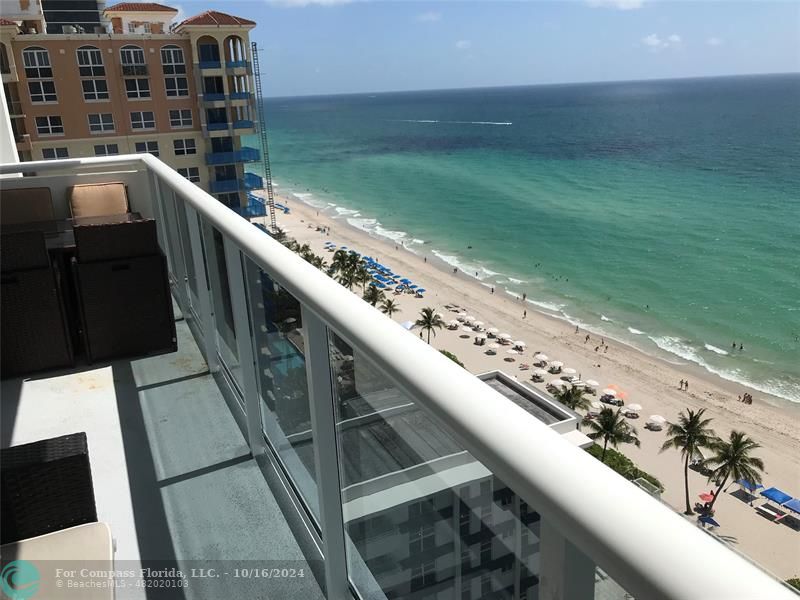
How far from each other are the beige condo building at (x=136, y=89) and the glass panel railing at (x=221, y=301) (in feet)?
98.0

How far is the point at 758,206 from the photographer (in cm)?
4881

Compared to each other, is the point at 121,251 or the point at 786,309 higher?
the point at 121,251

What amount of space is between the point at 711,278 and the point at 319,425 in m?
37.0

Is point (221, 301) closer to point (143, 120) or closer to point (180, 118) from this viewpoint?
point (180, 118)

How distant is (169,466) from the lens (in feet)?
6.85

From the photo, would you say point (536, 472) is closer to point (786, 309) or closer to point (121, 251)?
point (121, 251)

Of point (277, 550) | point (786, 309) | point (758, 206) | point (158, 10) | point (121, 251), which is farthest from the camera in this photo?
point (758, 206)

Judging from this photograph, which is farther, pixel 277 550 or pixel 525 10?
pixel 525 10

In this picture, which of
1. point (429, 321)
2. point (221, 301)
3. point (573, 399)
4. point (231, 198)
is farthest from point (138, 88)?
point (221, 301)

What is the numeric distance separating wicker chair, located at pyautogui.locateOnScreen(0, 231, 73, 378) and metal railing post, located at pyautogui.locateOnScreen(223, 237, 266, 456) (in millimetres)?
1098

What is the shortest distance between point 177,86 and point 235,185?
5.35 meters

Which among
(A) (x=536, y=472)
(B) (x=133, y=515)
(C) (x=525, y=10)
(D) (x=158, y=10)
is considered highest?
(C) (x=525, y=10)

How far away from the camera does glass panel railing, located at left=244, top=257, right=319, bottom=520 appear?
→ 145cm

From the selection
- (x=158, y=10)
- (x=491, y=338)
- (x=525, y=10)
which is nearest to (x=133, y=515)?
(x=491, y=338)
